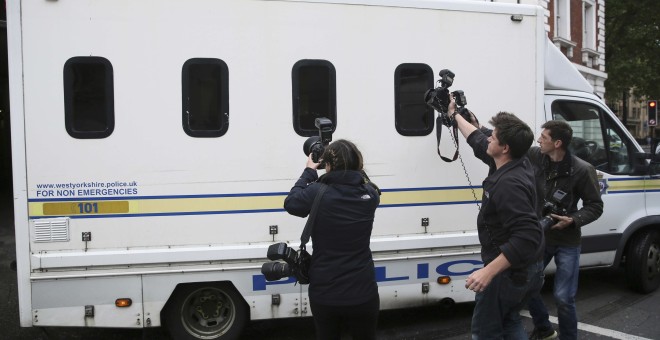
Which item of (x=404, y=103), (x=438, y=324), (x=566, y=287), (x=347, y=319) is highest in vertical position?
(x=404, y=103)

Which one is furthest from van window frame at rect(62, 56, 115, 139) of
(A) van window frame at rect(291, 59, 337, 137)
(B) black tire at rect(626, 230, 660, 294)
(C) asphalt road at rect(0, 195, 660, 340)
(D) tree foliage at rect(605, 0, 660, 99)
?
(D) tree foliage at rect(605, 0, 660, 99)

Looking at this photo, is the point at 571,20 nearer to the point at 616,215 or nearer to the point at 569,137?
the point at 616,215

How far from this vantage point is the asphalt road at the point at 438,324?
5105 mm

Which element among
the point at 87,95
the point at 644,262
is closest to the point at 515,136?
the point at 87,95

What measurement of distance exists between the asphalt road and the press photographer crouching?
2030 mm

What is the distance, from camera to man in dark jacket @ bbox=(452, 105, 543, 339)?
9.86 ft

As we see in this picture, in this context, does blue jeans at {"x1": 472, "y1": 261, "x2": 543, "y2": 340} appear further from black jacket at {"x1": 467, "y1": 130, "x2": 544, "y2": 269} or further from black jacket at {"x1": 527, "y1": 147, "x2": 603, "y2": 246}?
black jacket at {"x1": 527, "y1": 147, "x2": 603, "y2": 246}

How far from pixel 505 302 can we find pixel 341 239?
102 cm

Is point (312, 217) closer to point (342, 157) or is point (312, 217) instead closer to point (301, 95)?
point (342, 157)

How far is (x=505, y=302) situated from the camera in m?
3.25

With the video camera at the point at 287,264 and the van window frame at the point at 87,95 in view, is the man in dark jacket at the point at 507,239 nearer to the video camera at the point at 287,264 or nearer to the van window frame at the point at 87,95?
the video camera at the point at 287,264

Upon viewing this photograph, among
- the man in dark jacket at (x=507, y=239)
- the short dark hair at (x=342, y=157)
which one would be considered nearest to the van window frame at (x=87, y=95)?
the short dark hair at (x=342, y=157)

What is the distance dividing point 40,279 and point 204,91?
1798 millimetres

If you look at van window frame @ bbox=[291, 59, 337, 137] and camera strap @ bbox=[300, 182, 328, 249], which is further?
van window frame @ bbox=[291, 59, 337, 137]
